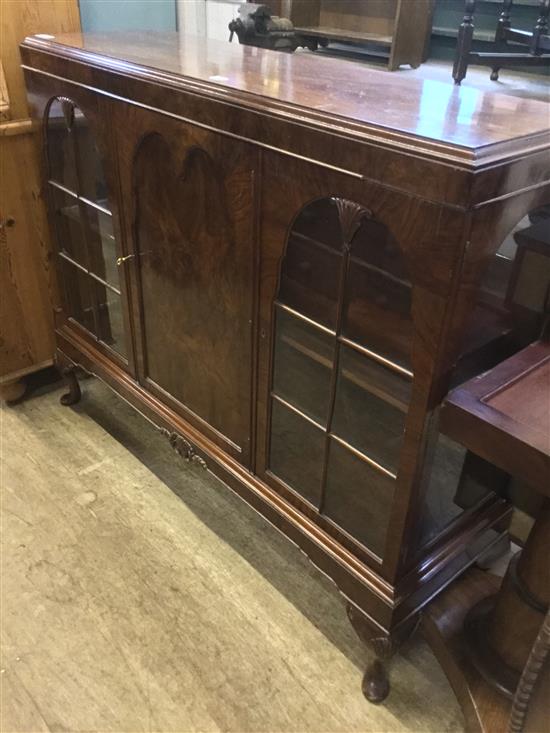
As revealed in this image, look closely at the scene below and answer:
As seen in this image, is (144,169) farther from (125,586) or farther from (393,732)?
(393,732)

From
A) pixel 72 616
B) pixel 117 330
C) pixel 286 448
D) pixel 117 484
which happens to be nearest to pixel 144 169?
pixel 117 330

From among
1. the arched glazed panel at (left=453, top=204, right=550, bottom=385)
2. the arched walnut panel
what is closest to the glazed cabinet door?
the arched walnut panel

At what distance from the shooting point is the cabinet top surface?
797 millimetres

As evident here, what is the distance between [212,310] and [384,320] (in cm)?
42

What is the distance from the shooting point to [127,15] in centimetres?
179

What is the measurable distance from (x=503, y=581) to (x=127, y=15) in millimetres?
1746

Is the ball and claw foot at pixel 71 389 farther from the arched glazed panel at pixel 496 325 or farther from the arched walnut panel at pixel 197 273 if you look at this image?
the arched glazed panel at pixel 496 325

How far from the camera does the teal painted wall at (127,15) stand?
1704 millimetres

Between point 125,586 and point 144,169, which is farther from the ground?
point 144,169

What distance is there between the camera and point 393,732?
1144 mm

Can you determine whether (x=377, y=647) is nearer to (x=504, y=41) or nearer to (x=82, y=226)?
(x=82, y=226)

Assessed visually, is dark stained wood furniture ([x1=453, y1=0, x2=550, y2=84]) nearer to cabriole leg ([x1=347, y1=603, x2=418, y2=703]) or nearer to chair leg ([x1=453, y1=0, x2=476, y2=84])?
chair leg ([x1=453, y1=0, x2=476, y2=84])

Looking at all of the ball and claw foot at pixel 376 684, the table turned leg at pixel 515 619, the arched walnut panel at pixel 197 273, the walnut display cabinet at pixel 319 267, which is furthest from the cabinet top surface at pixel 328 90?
the ball and claw foot at pixel 376 684

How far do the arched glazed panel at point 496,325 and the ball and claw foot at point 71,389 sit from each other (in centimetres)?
118
